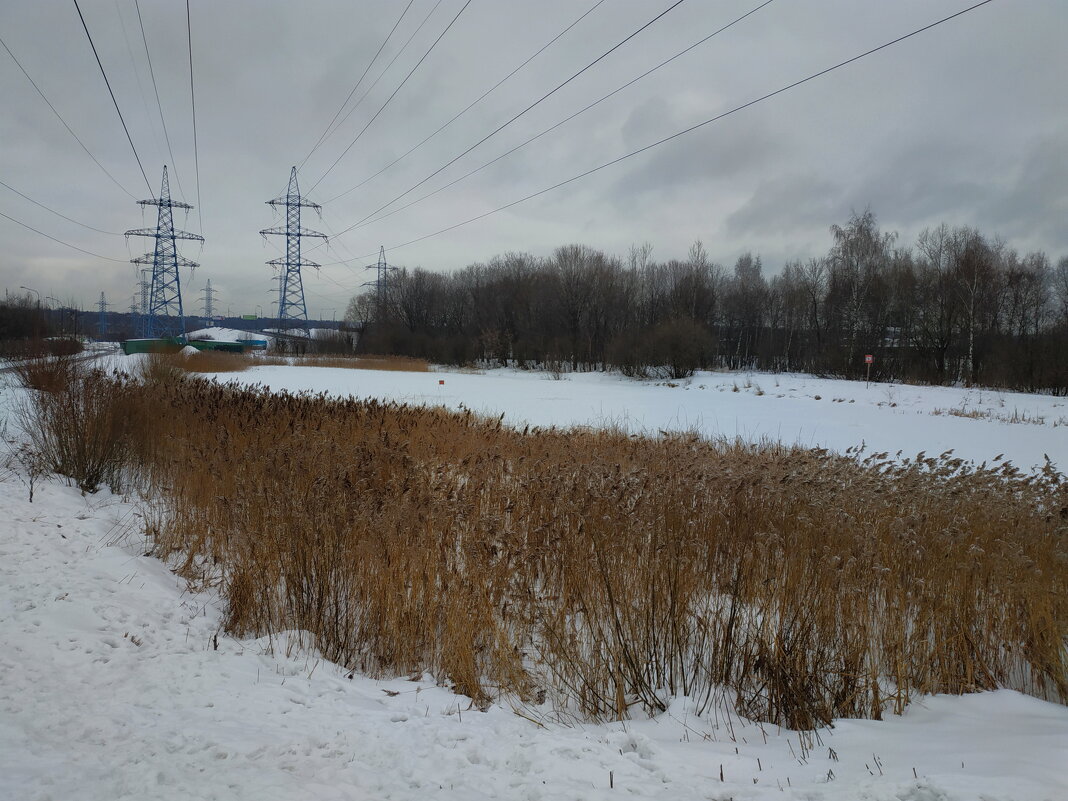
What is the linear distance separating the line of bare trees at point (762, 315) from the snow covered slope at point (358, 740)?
3073 cm

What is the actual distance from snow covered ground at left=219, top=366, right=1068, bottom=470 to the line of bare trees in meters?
8.47

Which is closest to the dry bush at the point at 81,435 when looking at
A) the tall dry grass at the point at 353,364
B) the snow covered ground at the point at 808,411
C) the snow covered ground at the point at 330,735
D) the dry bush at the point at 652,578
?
the dry bush at the point at 652,578

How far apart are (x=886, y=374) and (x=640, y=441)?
34.2m

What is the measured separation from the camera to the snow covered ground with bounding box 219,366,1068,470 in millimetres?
12938

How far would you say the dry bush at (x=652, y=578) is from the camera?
3285mm

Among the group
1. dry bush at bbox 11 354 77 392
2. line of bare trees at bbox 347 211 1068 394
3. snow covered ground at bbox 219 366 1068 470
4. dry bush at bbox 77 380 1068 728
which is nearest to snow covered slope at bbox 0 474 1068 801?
dry bush at bbox 77 380 1068 728

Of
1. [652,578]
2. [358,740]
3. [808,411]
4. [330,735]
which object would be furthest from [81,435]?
[808,411]

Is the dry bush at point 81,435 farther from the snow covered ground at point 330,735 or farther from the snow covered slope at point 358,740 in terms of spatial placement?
the snow covered slope at point 358,740

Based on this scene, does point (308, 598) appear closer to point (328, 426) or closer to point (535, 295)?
point (328, 426)

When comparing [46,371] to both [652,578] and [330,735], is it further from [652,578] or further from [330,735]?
[652,578]

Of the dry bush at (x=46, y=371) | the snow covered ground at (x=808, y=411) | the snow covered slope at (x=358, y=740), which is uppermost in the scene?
the dry bush at (x=46, y=371)

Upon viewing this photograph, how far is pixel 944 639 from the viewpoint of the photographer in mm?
3330

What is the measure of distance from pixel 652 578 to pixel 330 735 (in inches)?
83.0

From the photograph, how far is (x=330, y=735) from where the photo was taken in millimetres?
2553
